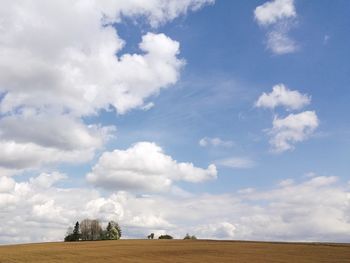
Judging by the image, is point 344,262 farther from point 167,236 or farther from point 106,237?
point 106,237

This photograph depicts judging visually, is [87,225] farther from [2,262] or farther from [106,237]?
[2,262]

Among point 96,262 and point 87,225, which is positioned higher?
point 87,225

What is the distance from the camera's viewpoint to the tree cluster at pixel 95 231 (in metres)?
148

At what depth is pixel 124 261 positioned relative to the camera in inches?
2260

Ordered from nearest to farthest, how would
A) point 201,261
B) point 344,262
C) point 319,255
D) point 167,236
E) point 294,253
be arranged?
point 344,262 → point 201,261 → point 319,255 → point 294,253 → point 167,236

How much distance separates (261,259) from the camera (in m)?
57.4

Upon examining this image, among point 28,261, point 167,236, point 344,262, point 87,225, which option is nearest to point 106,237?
point 87,225

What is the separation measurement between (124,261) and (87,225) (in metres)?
98.3

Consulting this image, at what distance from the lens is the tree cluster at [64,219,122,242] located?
14812 cm

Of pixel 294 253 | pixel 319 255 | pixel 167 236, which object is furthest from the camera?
pixel 167 236

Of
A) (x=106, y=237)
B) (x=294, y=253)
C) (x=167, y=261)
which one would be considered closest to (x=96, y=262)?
(x=167, y=261)

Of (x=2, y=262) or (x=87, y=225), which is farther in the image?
(x=87, y=225)

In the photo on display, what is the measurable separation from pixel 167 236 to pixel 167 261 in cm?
8295

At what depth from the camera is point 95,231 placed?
152 m
